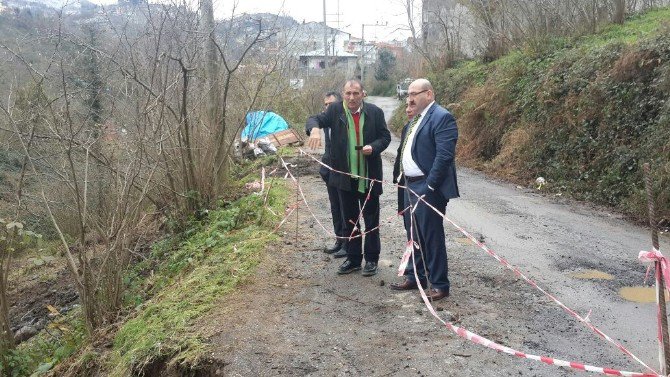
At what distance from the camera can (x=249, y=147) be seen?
15.6m

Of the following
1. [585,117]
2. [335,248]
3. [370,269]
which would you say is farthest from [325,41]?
[370,269]

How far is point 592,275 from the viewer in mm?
6168

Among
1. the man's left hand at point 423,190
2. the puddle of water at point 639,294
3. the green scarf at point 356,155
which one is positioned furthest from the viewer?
the green scarf at point 356,155

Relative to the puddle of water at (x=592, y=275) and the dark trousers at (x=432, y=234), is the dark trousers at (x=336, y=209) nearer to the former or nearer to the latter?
the dark trousers at (x=432, y=234)

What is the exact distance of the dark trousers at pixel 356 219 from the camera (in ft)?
19.2

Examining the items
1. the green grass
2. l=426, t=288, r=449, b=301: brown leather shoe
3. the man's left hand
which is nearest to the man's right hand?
the man's left hand

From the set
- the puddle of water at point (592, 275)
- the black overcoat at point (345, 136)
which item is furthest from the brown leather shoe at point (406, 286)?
the puddle of water at point (592, 275)

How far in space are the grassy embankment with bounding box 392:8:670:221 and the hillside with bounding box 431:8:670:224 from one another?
0.06ft

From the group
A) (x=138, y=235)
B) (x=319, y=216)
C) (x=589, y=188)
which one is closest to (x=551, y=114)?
(x=589, y=188)

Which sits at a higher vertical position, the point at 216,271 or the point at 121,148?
the point at 121,148

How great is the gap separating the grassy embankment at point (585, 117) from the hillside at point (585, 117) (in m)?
0.02

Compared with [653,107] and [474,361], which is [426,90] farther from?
[653,107]

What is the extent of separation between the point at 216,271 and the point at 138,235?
10.6ft

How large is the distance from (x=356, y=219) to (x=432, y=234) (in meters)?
1.15
